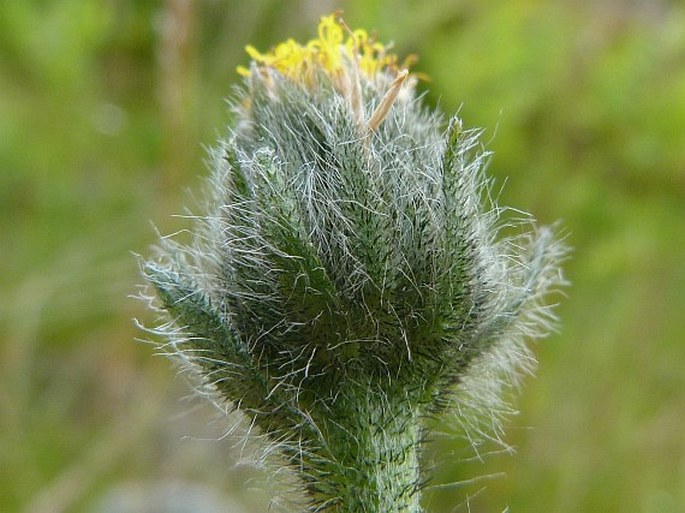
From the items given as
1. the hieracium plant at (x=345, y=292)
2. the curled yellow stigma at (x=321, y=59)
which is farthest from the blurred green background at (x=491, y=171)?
the hieracium plant at (x=345, y=292)

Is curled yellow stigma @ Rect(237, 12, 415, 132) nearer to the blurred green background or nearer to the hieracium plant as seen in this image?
the hieracium plant

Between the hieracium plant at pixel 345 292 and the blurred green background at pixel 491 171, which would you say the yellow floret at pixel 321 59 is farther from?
the blurred green background at pixel 491 171

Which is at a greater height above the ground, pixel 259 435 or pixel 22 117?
pixel 22 117

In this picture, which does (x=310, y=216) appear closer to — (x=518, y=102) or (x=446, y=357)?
(x=446, y=357)

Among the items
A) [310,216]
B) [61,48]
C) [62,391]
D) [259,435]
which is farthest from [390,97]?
[62,391]

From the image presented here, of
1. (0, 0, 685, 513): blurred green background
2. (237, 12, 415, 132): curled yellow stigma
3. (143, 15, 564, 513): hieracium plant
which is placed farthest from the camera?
(0, 0, 685, 513): blurred green background

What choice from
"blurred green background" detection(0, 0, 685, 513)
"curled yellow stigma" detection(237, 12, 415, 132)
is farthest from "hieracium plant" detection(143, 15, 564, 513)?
"blurred green background" detection(0, 0, 685, 513)

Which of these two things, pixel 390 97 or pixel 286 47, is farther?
pixel 286 47
